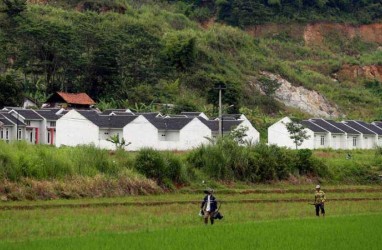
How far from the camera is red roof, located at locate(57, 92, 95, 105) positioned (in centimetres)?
5919

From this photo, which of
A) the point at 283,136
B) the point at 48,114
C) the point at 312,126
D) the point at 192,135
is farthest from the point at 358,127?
the point at 48,114

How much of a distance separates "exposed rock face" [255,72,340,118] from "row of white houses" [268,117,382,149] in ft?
48.2

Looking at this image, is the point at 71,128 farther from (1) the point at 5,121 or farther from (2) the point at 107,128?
(1) the point at 5,121

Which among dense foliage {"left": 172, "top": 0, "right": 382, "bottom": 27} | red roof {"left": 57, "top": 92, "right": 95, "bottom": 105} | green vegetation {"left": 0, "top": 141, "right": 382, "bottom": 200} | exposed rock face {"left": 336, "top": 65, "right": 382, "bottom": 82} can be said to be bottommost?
green vegetation {"left": 0, "top": 141, "right": 382, "bottom": 200}

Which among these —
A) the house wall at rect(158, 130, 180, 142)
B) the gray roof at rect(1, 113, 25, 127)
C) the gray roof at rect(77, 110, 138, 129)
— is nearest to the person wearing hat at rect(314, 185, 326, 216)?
the gray roof at rect(77, 110, 138, 129)

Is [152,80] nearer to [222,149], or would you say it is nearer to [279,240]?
[222,149]

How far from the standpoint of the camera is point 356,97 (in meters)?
86.1

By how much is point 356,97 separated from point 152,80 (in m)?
26.1

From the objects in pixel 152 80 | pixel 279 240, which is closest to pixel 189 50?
pixel 152 80

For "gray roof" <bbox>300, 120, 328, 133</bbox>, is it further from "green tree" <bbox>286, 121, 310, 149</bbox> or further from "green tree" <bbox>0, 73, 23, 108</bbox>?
"green tree" <bbox>0, 73, 23, 108</bbox>

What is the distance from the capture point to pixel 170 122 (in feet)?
173

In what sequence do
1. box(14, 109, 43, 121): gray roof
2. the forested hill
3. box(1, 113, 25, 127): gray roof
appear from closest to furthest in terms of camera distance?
box(1, 113, 25, 127): gray roof, box(14, 109, 43, 121): gray roof, the forested hill

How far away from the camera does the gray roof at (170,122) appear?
52.0m

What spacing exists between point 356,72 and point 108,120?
171 feet
